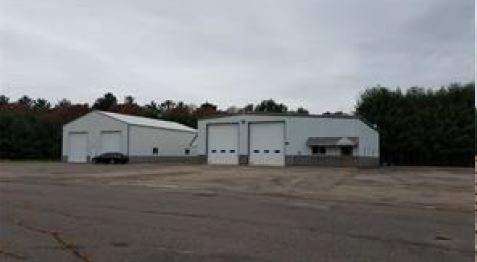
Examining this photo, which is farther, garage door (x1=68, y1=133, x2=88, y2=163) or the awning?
garage door (x1=68, y1=133, x2=88, y2=163)

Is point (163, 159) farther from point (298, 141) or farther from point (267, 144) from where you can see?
point (298, 141)

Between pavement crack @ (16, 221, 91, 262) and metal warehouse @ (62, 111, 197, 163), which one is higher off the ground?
metal warehouse @ (62, 111, 197, 163)

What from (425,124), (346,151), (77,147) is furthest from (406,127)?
(77,147)

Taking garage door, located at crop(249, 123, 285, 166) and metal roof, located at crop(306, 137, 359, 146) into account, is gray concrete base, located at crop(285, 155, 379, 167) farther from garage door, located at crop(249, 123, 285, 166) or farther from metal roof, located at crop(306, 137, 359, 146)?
metal roof, located at crop(306, 137, 359, 146)

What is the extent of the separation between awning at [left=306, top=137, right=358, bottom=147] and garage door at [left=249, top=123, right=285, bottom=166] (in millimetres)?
2896

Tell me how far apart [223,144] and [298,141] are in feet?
27.0

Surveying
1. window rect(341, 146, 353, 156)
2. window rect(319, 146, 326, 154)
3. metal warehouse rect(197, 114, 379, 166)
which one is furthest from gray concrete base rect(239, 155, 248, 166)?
window rect(341, 146, 353, 156)

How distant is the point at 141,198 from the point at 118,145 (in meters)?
55.9

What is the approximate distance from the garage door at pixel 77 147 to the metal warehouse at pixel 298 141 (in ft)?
66.4

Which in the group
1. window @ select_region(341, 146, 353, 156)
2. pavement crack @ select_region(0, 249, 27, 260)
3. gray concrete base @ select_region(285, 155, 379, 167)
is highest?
window @ select_region(341, 146, 353, 156)

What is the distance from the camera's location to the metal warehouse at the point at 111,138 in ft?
243

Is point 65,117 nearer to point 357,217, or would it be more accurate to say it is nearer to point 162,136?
point 162,136

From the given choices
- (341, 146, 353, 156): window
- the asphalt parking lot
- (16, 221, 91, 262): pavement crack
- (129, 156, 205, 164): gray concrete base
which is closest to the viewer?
(16, 221, 91, 262): pavement crack

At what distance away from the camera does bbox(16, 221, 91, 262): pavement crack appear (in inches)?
351
